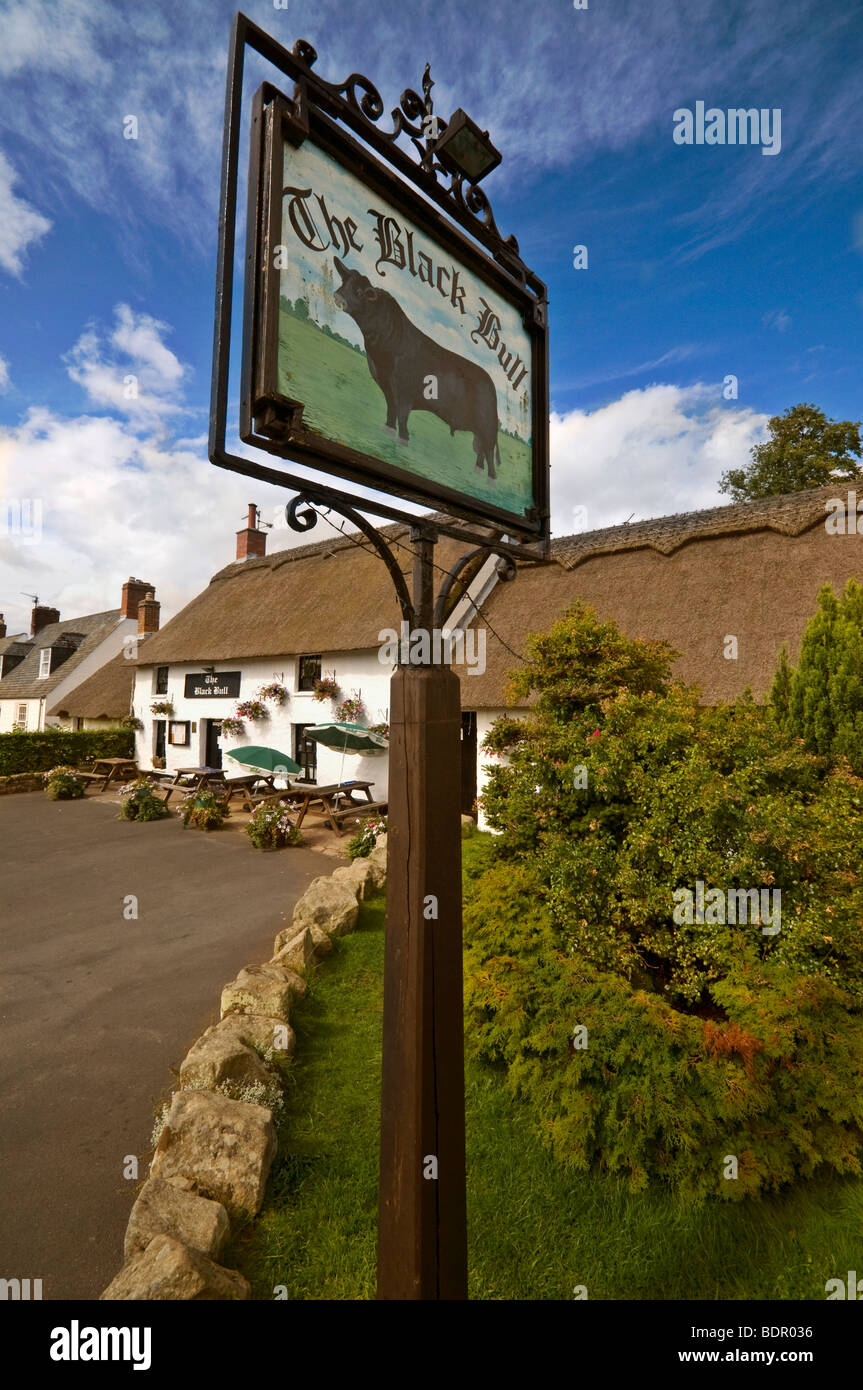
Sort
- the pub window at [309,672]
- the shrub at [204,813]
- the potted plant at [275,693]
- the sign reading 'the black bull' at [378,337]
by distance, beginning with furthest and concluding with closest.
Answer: the potted plant at [275,693] → the pub window at [309,672] → the shrub at [204,813] → the sign reading 'the black bull' at [378,337]

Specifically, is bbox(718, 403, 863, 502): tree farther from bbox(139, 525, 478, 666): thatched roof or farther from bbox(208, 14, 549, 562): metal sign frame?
bbox(208, 14, 549, 562): metal sign frame

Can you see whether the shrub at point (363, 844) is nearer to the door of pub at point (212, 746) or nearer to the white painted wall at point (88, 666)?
the door of pub at point (212, 746)

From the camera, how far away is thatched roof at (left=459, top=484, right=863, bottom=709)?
11430 mm

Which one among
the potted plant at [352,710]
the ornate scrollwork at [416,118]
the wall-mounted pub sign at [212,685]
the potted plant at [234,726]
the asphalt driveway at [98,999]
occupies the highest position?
the ornate scrollwork at [416,118]

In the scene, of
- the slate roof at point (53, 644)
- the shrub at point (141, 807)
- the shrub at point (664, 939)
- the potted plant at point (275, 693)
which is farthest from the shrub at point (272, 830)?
the slate roof at point (53, 644)

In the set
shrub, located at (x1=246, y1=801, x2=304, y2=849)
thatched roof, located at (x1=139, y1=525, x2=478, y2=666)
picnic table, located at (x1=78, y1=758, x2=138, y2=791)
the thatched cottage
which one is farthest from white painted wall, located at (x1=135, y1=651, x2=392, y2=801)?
shrub, located at (x1=246, y1=801, x2=304, y2=849)

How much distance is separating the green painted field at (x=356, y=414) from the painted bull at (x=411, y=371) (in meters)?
0.04

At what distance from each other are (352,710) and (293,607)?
5.43 m

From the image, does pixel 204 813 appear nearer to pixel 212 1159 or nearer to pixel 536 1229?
pixel 212 1159

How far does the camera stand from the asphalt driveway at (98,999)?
3539mm

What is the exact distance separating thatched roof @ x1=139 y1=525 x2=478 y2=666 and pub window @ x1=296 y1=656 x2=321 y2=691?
424 mm

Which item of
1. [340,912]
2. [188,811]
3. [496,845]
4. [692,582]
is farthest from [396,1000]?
[188,811]

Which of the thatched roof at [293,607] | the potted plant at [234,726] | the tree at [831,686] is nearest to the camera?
the tree at [831,686]
